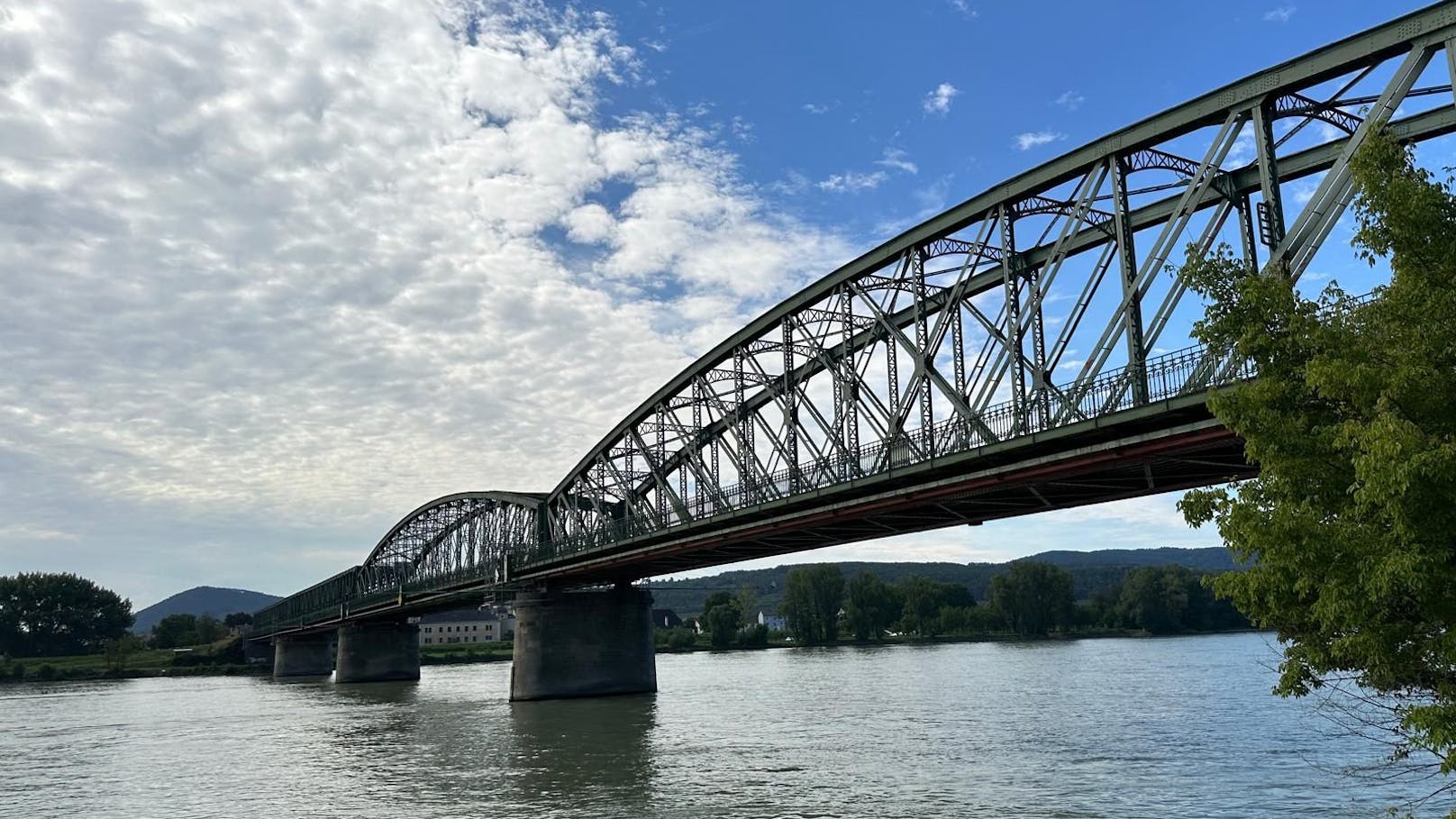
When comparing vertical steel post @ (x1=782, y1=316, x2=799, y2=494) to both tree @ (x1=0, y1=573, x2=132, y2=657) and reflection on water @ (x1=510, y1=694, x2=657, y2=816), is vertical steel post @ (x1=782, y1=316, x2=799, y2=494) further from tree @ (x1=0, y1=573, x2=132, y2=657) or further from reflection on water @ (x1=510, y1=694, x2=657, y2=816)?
tree @ (x1=0, y1=573, x2=132, y2=657)

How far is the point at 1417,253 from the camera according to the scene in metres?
12.9

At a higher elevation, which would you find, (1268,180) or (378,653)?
(1268,180)

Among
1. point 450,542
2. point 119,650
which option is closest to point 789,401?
point 450,542

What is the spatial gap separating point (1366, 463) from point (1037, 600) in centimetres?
16016

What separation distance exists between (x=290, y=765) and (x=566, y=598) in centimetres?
3021

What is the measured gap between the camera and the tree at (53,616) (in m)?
188

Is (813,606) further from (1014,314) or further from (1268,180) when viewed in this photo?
(1268,180)

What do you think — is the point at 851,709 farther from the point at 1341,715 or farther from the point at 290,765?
the point at 290,765

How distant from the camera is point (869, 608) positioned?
569 ft

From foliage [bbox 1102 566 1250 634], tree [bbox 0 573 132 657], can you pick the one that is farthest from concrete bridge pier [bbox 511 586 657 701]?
tree [bbox 0 573 132 657]

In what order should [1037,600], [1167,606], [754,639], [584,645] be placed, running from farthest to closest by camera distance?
[754,639], [1167,606], [1037,600], [584,645]

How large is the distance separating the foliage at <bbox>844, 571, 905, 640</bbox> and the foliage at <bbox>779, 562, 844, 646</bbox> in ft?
7.62

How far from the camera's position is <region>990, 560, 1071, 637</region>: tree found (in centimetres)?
16462

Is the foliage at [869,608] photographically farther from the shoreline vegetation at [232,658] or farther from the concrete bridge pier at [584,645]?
the concrete bridge pier at [584,645]
